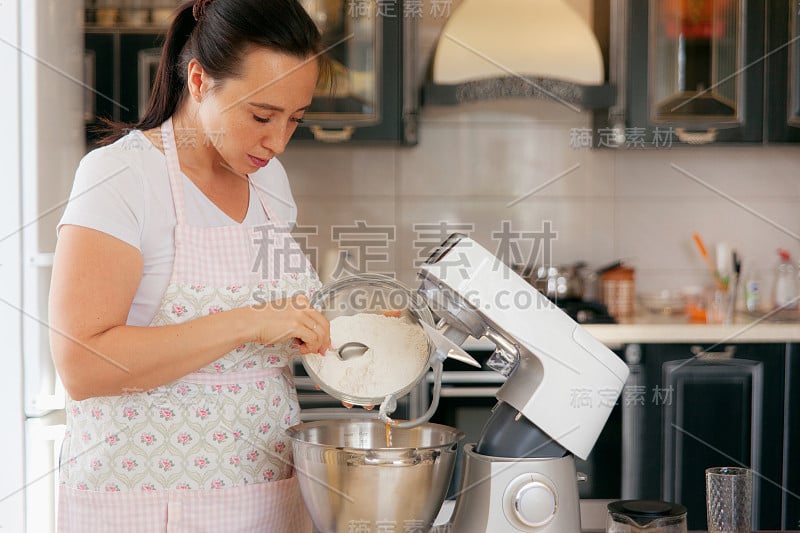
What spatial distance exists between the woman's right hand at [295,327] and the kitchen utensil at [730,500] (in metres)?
0.49

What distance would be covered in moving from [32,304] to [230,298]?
0.88 metres

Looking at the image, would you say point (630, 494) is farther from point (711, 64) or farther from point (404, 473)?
point (404, 473)

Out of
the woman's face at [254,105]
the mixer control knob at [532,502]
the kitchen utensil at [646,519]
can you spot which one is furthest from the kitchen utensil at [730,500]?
the woman's face at [254,105]

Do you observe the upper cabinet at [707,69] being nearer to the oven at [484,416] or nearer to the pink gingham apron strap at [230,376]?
the oven at [484,416]

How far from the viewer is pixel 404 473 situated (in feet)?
3.04

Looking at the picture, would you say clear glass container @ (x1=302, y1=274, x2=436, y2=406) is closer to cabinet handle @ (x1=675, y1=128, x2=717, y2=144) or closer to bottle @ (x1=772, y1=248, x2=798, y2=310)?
cabinet handle @ (x1=675, y1=128, x2=717, y2=144)

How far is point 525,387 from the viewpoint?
1009mm

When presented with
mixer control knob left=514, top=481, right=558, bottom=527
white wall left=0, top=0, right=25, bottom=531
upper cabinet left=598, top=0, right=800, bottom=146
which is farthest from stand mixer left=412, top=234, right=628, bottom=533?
upper cabinet left=598, top=0, right=800, bottom=146

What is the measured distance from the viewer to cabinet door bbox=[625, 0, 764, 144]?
2766 millimetres

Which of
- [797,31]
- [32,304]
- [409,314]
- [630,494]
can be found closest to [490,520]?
[409,314]

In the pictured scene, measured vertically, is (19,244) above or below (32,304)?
above

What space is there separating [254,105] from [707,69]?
2.10 metres

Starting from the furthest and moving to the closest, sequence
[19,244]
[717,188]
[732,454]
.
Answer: [717,188] → [732,454] → [19,244]

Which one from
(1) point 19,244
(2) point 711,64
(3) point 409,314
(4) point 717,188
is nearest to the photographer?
(3) point 409,314
